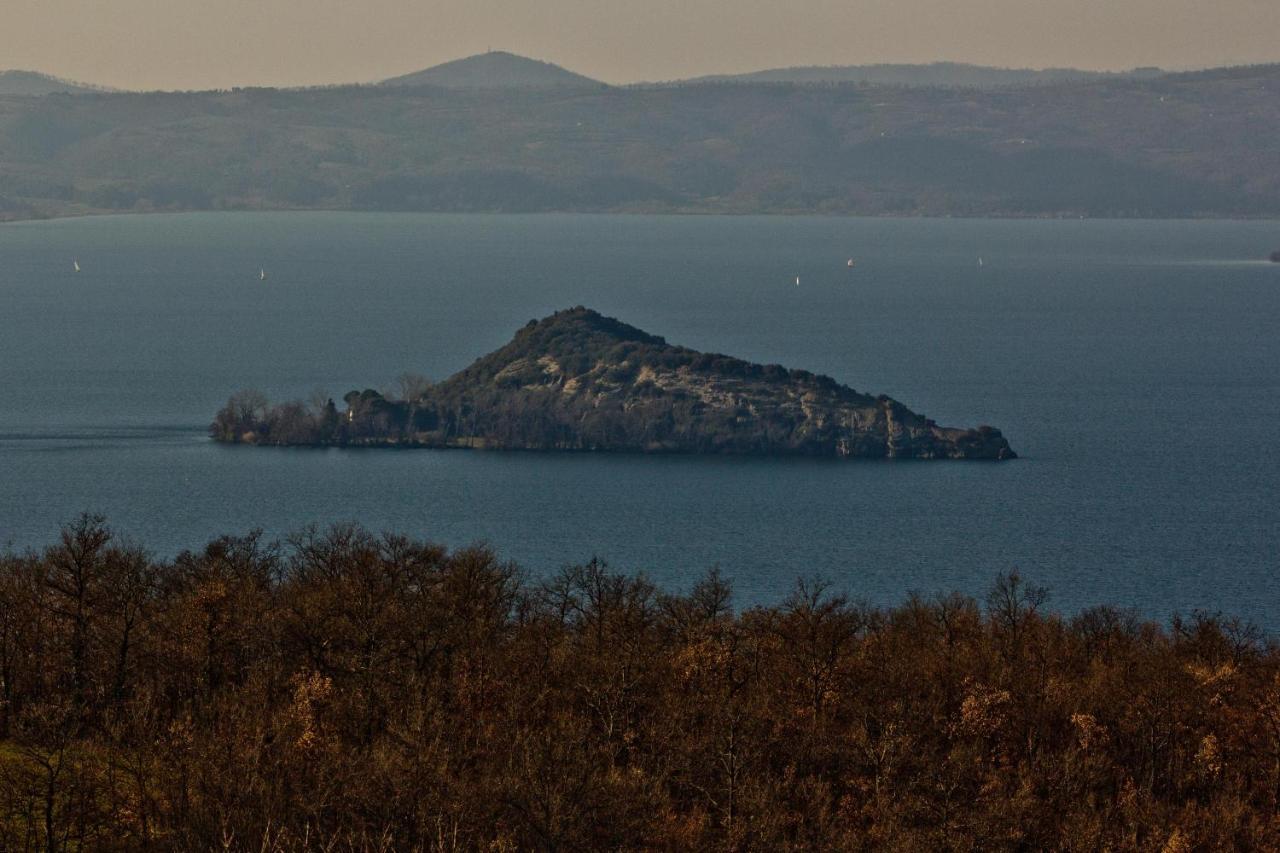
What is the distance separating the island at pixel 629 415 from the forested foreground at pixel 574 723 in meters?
98.9

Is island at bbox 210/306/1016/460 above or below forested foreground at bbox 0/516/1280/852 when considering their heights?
above

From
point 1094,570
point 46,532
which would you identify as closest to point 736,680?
point 1094,570

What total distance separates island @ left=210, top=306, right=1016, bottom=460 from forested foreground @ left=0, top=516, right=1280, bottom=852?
98.9 m

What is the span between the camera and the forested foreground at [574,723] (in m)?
45.2

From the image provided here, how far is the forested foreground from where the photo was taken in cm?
4519

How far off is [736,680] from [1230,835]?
17.0 metres

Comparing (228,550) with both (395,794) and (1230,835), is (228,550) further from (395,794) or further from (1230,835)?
(1230,835)

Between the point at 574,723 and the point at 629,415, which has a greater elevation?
the point at 629,415

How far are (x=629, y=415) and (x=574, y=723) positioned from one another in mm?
122828

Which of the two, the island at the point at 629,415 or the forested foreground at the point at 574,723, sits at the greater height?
the island at the point at 629,415

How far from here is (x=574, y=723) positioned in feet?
178

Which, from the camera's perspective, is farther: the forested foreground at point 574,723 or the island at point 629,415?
the island at point 629,415

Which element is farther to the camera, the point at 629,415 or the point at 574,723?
the point at 629,415

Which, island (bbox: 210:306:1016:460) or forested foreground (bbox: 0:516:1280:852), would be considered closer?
forested foreground (bbox: 0:516:1280:852)
